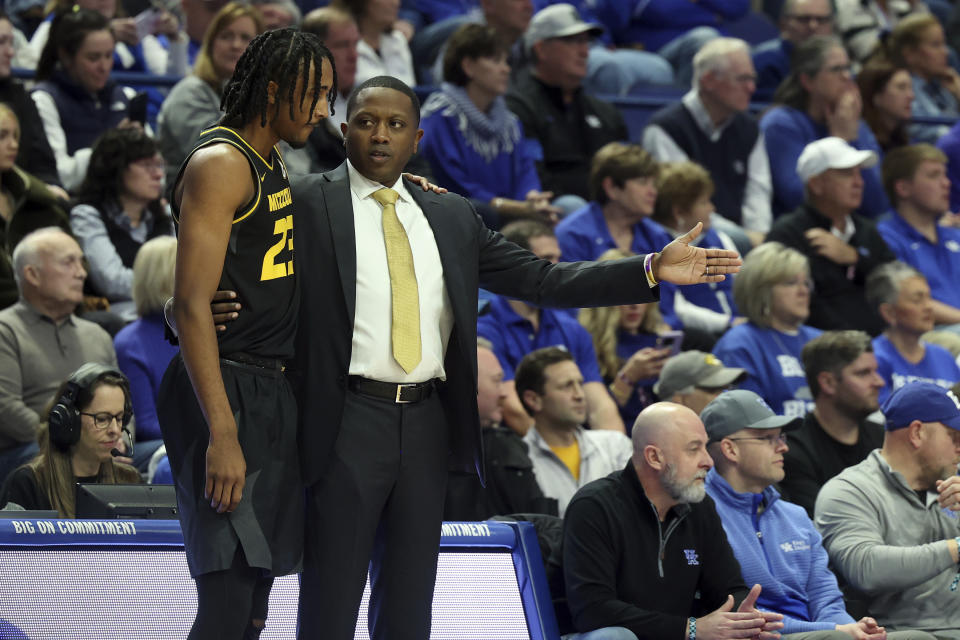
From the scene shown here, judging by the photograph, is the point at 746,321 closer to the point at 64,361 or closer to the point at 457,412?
the point at 64,361

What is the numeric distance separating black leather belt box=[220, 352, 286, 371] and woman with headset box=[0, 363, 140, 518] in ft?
6.54

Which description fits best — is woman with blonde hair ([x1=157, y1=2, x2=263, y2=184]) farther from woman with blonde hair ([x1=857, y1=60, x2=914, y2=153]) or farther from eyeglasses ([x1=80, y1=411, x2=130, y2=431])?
woman with blonde hair ([x1=857, y1=60, x2=914, y2=153])

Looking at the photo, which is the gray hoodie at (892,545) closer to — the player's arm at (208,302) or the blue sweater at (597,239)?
the blue sweater at (597,239)

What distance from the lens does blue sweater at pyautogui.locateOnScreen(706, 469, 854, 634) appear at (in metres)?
4.91

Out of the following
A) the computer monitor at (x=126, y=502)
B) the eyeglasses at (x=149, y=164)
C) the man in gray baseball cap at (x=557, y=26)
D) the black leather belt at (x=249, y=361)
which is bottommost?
the computer monitor at (x=126, y=502)

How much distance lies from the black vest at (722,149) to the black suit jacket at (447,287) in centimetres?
552

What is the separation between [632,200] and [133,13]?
350 cm

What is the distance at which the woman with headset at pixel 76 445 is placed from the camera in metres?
4.72

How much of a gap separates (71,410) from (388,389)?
212 cm

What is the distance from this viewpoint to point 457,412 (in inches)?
123

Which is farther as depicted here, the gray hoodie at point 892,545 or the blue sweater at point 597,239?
the blue sweater at point 597,239

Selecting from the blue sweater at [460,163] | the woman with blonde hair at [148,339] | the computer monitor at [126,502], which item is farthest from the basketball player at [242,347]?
the blue sweater at [460,163]

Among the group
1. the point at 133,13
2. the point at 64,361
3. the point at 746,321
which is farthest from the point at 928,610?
the point at 133,13

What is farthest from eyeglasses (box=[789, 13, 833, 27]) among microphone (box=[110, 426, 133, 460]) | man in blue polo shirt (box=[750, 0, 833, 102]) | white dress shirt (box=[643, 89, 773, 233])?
microphone (box=[110, 426, 133, 460])
